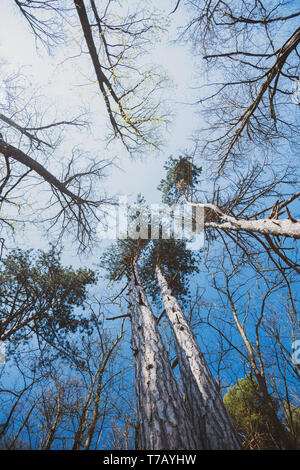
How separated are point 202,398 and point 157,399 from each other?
2.46 ft

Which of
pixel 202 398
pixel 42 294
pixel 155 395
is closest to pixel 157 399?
pixel 155 395

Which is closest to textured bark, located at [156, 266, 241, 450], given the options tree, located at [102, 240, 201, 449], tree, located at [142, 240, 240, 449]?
tree, located at [142, 240, 240, 449]

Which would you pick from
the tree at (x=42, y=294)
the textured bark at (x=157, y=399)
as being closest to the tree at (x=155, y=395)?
the textured bark at (x=157, y=399)

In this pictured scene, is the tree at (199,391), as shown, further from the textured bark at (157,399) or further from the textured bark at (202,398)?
the textured bark at (157,399)

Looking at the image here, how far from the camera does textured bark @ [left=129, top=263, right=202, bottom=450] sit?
1.62 metres

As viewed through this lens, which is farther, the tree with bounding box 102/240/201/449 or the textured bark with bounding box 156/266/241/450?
the textured bark with bounding box 156/266/241/450

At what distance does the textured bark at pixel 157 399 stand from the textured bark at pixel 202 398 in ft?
0.53

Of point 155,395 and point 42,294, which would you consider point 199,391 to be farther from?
point 42,294

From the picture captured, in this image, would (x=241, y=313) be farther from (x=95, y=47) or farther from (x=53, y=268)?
(x=95, y=47)

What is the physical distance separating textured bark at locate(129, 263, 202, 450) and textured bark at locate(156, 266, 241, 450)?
0.16 metres

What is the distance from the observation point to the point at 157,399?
1956 millimetres

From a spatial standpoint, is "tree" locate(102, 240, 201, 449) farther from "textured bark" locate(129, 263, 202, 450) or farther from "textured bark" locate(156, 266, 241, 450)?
"textured bark" locate(156, 266, 241, 450)

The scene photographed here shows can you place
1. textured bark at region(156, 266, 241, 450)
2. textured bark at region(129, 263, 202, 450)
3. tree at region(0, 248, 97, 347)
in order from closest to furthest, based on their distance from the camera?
textured bark at region(129, 263, 202, 450) < textured bark at region(156, 266, 241, 450) < tree at region(0, 248, 97, 347)
